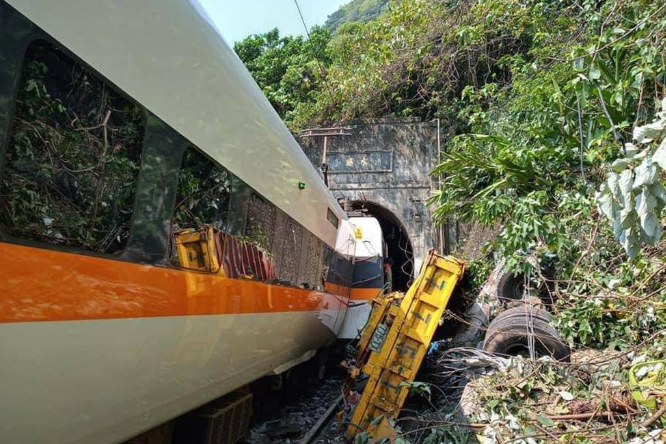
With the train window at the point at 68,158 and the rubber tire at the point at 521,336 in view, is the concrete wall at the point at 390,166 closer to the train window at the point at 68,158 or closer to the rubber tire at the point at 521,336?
the rubber tire at the point at 521,336

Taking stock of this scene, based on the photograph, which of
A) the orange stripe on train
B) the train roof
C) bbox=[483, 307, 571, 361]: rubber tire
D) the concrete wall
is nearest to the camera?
the orange stripe on train

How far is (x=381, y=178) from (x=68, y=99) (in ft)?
40.9

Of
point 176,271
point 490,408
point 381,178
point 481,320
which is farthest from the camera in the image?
point 381,178

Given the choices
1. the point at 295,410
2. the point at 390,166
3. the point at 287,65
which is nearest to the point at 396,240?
the point at 390,166

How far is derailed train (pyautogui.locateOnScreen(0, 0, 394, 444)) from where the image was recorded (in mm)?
1624

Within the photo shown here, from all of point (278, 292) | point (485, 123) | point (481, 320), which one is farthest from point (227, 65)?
point (485, 123)

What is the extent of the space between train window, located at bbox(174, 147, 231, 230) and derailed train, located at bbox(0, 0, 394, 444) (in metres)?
0.01

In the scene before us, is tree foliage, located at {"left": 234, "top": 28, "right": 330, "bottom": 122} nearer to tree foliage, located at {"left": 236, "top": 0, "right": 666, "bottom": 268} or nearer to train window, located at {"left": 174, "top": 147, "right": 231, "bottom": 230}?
tree foliage, located at {"left": 236, "top": 0, "right": 666, "bottom": 268}

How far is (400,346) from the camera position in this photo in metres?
5.38

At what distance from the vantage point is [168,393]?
2.67 meters

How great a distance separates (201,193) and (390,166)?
452 inches

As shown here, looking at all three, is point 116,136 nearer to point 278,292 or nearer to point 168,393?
point 168,393

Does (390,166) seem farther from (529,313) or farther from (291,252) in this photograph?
(291,252)

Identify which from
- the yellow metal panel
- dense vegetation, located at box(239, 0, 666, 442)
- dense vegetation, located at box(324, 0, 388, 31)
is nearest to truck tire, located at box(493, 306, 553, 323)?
dense vegetation, located at box(239, 0, 666, 442)
